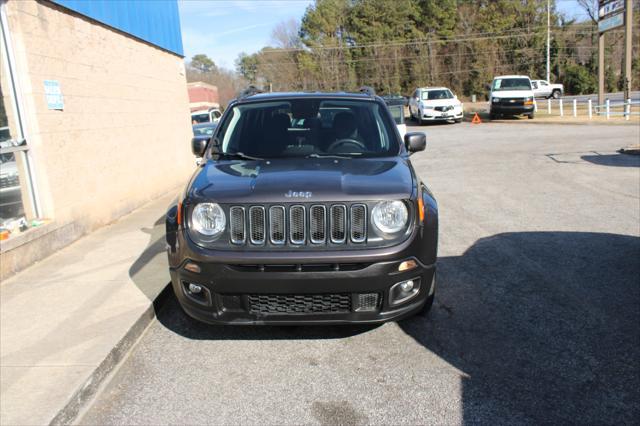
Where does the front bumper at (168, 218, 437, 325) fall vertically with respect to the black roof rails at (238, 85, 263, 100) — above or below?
below

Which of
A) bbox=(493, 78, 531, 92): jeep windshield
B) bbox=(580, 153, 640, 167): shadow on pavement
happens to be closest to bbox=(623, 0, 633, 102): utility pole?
bbox=(493, 78, 531, 92): jeep windshield

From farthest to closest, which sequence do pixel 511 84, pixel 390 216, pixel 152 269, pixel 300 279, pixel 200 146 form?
pixel 511 84 < pixel 152 269 < pixel 200 146 < pixel 390 216 < pixel 300 279

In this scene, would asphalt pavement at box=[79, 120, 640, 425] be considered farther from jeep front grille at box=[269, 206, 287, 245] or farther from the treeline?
the treeline

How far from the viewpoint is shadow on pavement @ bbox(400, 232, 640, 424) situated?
3184 millimetres

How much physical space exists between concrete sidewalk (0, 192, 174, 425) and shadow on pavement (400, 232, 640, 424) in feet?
7.53

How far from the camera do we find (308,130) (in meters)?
4.98

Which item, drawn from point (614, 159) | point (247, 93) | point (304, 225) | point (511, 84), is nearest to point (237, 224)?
point (304, 225)

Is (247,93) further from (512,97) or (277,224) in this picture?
(512,97)

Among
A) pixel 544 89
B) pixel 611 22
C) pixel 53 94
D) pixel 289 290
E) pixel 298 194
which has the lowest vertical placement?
pixel 289 290

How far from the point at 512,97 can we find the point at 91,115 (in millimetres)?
23522

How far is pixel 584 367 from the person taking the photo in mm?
3557

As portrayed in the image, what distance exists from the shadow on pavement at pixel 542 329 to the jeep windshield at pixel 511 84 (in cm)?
2332

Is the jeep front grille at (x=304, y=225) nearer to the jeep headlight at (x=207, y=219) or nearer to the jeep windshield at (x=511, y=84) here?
the jeep headlight at (x=207, y=219)

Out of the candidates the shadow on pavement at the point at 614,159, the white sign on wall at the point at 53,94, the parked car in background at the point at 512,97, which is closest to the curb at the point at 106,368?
the white sign on wall at the point at 53,94
